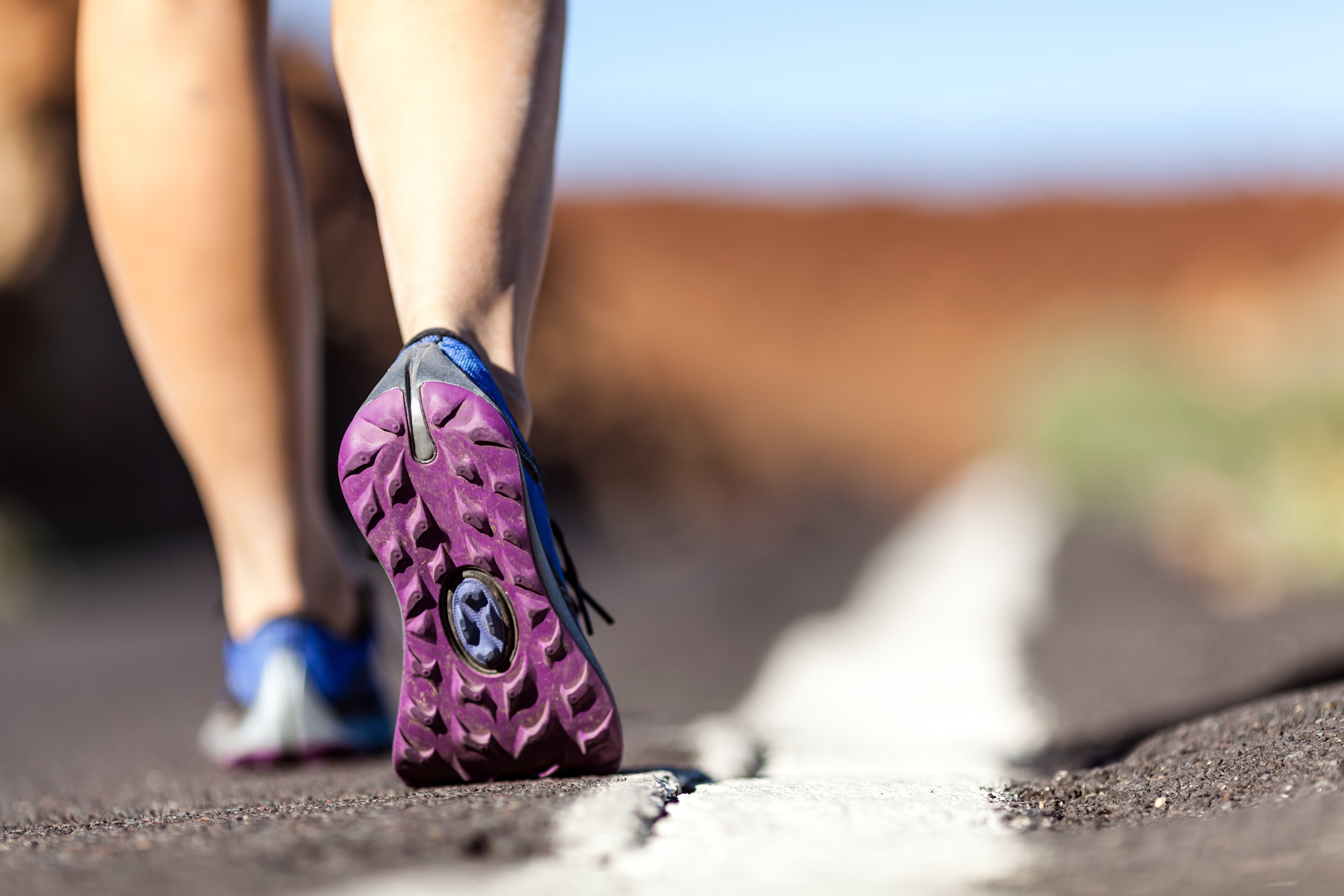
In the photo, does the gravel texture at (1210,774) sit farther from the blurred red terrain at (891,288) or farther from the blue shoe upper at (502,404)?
the blurred red terrain at (891,288)

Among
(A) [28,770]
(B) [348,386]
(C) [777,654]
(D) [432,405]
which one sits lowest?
(B) [348,386]

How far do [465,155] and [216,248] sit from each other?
14.9 inches

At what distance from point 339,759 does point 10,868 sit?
56cm

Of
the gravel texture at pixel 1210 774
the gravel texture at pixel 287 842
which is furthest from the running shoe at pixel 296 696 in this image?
the gravel texture at pixel 1210 774

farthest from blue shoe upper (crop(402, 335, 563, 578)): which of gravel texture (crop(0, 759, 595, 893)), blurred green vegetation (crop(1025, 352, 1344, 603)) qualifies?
blurred green vegetation (crop(1025, 352, 1344, 603))

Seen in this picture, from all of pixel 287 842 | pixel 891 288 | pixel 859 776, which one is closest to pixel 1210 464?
pixel 859 776

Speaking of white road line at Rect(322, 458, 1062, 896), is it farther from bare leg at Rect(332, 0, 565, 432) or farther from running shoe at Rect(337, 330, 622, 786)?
bare leg at Rect(332, 0, 565, 432)

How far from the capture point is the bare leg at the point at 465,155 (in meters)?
0.84

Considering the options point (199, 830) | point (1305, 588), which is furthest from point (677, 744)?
point (1305, 588)

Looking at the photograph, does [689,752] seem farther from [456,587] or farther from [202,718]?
[202,718]

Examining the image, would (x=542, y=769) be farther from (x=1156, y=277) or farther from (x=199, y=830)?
(x=1156, y=277)

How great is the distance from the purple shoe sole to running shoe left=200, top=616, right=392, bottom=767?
0.34 metres

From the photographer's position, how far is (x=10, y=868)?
621 millimetres

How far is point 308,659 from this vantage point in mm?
1127
